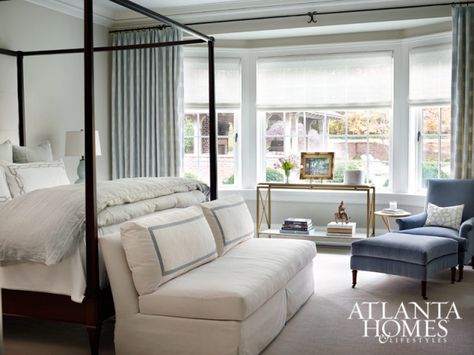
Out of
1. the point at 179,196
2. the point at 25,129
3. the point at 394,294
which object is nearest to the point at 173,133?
the point at 25,129

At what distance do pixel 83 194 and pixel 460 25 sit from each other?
4.25 meters

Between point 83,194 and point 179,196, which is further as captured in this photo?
point 179,196

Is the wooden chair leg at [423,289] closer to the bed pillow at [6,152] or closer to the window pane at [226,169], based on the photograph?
the window pane at [226,169]

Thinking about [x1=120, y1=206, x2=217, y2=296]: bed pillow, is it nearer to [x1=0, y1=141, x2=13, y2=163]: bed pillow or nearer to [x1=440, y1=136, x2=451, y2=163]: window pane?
[x1=0, y1=141, x2=13, y2=163]: bed pillow

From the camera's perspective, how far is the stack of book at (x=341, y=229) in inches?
244

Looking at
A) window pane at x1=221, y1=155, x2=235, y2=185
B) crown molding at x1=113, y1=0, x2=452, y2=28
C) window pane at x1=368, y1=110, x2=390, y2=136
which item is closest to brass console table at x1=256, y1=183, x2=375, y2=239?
window pane at x1=221, y1=155, x2=235, y2=185

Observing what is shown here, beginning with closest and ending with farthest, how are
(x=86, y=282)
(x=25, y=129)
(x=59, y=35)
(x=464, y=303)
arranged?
(x=86, y=282), (x=464, y=303), (x=25, y=129), (x=59, y=35)

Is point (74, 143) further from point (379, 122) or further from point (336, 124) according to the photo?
point (379, 122)

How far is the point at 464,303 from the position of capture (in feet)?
14.4

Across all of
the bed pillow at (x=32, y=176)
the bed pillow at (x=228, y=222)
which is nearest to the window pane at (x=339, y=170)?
the bed pillow at (x=228, y=222)

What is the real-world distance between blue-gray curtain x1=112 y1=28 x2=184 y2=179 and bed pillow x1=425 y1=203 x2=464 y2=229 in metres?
2.86

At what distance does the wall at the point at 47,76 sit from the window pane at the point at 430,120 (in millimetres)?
3737

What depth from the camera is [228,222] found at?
430 centimetres

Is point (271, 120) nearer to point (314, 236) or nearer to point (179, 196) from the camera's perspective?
point (314, 236)
